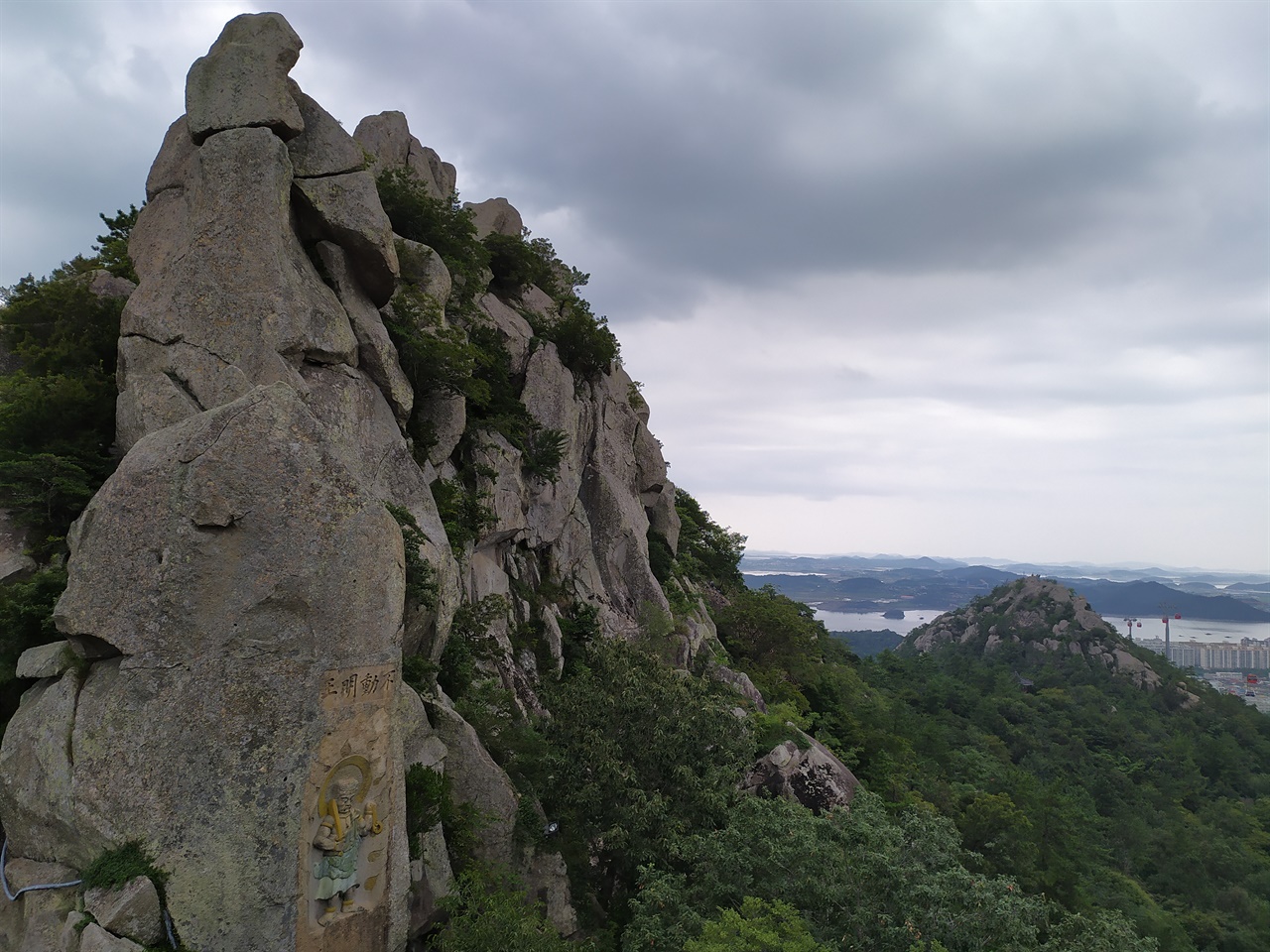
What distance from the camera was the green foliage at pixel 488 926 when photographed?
1046cm

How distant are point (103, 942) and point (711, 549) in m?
43.7

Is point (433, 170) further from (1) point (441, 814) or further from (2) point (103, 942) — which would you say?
(2) point (103, 942)

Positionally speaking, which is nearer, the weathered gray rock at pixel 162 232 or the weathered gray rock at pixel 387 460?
the weathered gray rock at pixel 162 232

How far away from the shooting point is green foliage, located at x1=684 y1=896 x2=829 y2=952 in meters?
10.5

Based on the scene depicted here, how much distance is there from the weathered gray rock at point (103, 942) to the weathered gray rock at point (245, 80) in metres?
14.5

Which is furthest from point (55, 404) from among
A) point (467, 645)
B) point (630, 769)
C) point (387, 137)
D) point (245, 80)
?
point (387, 137)

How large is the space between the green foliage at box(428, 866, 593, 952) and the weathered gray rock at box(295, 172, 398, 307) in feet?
44.5

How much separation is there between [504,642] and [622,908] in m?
8.07

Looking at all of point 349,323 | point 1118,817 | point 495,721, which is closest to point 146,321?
point 349,323

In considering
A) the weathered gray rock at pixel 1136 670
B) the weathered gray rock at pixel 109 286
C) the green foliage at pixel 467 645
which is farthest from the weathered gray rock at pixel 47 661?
the weathered gray rock at pixel 1136 670

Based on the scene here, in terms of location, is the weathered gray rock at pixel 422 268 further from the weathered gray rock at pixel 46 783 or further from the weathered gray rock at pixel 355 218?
the weathered gray rock at pixel 46 783

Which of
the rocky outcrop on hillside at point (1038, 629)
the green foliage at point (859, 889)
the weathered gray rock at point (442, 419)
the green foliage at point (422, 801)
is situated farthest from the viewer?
the rocky outcrop on hillside at point (1038, 629)

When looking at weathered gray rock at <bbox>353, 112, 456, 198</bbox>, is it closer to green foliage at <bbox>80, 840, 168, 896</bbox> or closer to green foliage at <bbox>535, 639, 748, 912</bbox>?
green foliage at <bbox>535, 639, 748, 912</bbox>

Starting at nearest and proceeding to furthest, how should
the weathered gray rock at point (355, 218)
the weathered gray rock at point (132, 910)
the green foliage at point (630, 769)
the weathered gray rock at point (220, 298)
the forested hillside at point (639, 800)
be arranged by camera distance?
the weathered gray rock at point (132, 910) → the forested hillside at point (639, 800) → the weathered gray rock at point (220, 298) → the green foliage at point (630, 769) → the weathered gray rock at point (355, 218)
